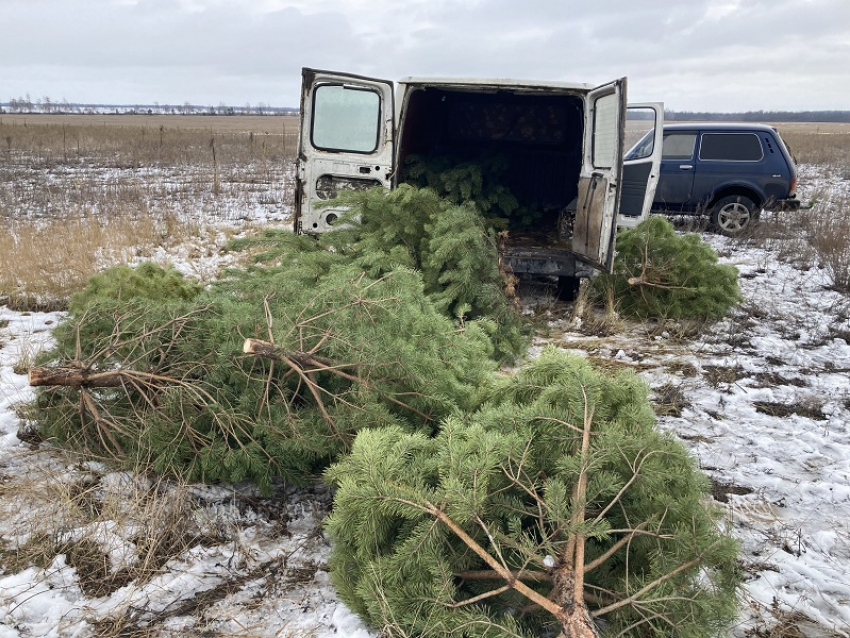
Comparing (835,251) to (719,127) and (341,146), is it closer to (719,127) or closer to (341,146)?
(719,127)

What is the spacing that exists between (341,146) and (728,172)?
7.28m

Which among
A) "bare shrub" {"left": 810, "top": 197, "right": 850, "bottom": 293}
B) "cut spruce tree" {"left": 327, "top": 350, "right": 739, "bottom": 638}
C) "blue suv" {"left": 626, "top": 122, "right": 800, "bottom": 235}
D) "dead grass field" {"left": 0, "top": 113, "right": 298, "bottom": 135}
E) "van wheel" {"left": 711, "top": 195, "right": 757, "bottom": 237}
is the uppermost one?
"dead grass field" {"left": 0, "top": 113, "right": 298, "bottom": 135}

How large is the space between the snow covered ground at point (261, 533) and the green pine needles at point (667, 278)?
5.33ft

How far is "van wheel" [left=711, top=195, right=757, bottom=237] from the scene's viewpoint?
408 inches

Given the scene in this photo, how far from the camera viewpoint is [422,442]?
2.54 m

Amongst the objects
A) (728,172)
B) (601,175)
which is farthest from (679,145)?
(601,175)

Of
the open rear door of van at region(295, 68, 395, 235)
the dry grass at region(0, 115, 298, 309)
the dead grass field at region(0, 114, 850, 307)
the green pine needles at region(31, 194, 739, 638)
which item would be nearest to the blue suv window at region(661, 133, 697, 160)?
the dead grass field at region(0, 114, 850, 307)

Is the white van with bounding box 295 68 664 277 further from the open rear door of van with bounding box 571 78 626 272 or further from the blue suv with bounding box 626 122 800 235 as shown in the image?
the blue suv with bounding box 626 122 800 235

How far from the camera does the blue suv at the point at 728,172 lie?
10.1m

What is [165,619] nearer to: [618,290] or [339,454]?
[339,454]

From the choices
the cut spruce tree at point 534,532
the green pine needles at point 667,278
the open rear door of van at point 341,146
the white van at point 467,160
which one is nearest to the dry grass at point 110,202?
the open rear door of van at point 341,146

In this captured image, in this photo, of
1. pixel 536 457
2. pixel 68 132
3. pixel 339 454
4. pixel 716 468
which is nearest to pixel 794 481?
pixel 716 468

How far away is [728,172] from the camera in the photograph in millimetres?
10250

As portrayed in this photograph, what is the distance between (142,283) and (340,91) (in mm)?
2818
